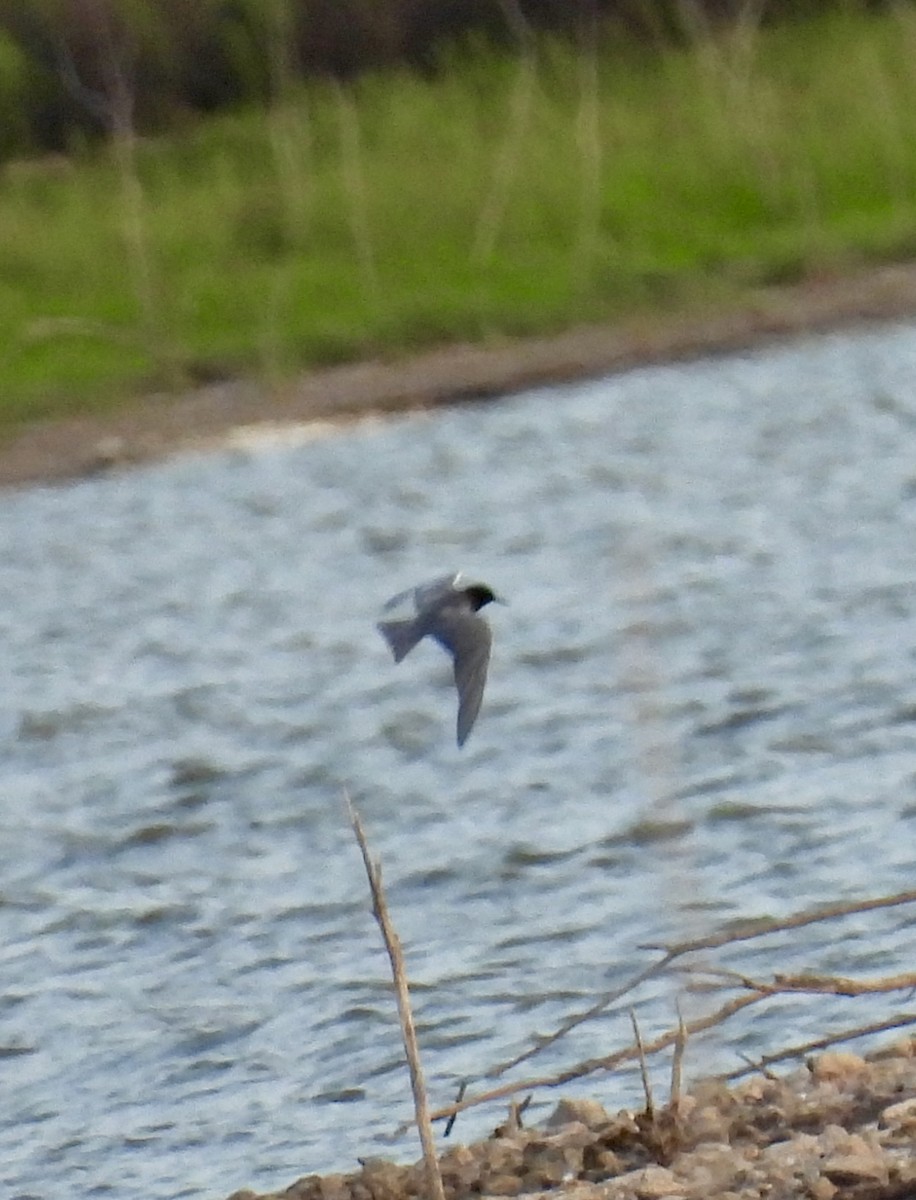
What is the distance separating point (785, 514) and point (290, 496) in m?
3.37

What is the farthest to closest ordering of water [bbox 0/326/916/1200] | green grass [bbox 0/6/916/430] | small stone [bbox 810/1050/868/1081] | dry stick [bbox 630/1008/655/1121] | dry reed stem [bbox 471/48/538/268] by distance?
dry reed stem [bbox 471/48/538/268] → green grass [bbox 0/6/916/430] → water [bbox 0/326/916/1200] → small stone [bbox 810/1050/868/1081] → dry stick [bbox 630/1008/655/1121]

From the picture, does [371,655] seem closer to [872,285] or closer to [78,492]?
[78,492]

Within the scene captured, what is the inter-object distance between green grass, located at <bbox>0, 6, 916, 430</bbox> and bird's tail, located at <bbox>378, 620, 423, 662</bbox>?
15.2 meters

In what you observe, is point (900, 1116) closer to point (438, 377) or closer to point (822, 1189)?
point (822, 1189)

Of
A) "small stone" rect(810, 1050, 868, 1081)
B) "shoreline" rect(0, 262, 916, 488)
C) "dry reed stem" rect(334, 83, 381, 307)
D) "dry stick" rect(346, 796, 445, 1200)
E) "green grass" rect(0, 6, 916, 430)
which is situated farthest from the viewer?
"dry reed stem" rect(334, 83, 381, 307)

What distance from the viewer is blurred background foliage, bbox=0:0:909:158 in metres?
27.9

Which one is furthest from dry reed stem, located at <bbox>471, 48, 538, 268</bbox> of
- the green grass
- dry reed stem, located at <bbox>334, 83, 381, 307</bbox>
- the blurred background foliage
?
the blurred background foliage

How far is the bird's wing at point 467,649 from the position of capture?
15.2ft

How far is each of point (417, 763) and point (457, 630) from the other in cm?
512

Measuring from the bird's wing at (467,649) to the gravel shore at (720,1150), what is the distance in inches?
27.9

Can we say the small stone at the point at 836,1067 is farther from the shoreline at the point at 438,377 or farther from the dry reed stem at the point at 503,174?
the dry reed stem at the point at 503,174

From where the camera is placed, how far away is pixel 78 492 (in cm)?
1780

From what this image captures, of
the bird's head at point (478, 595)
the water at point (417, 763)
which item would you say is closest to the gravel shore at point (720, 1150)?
the water at point (417, 763)

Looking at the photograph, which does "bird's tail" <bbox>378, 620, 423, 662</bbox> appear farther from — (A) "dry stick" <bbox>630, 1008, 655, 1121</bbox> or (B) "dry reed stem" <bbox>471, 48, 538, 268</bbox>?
(B) "dry reed stem" <bbox>471, 48, 538, 268</bbox>
